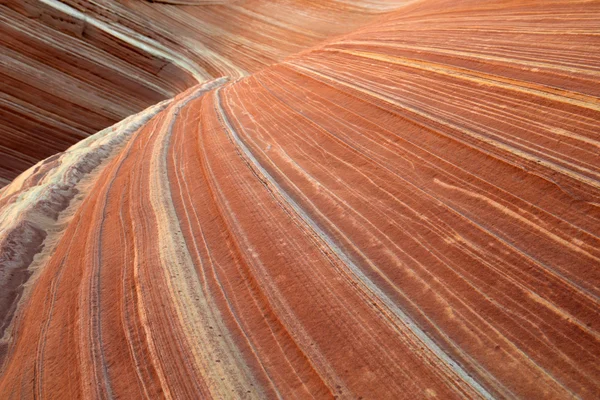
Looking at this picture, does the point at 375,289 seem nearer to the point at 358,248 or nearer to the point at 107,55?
the point at 358,248

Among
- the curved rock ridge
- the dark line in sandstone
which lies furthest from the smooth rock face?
the curved rock ridge

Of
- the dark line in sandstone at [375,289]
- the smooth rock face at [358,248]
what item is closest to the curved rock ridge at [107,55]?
the smooth rock face at [358,248]

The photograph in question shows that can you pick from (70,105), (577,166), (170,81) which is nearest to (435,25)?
(577,166)

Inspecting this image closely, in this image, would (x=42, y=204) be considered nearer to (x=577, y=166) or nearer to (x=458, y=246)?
(x=458, y=246)

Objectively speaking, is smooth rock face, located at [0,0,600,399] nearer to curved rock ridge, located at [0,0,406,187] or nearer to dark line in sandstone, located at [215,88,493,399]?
dark line in sandstone, located at [215,88,493,399]

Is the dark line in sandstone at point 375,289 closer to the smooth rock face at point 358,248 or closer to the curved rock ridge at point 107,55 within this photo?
the smooth rock face at point 358,248

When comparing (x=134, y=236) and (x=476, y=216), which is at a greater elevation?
(x=476, y=216)

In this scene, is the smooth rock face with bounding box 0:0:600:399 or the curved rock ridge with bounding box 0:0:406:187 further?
the curved rock ridge with bounding box 0:0:406:187
